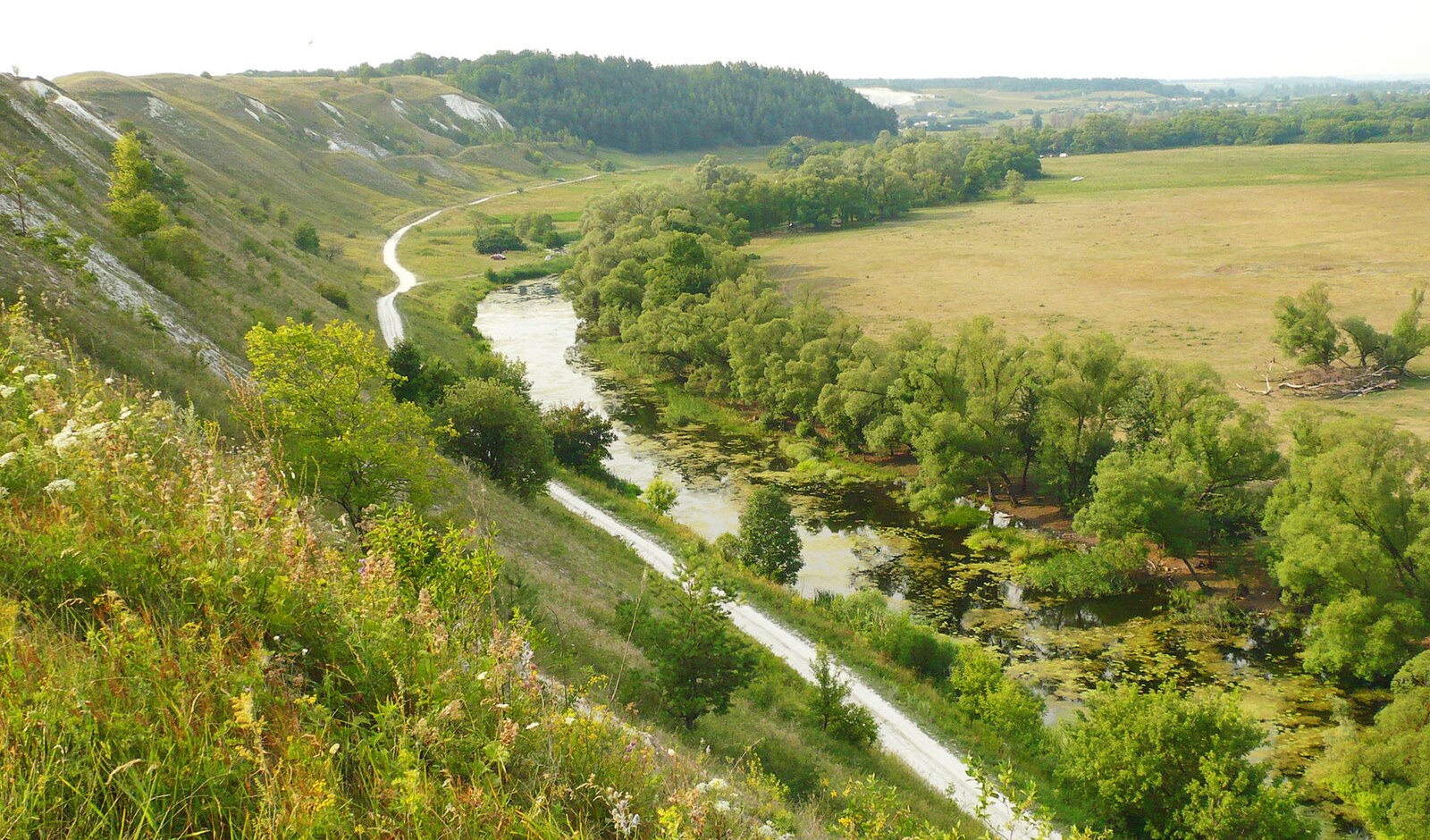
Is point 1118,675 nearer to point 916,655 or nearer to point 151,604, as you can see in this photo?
point 916,655

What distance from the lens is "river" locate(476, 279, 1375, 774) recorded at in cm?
2850

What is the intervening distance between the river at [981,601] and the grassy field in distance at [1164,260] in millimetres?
24688

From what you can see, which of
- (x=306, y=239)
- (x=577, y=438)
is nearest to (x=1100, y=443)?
(x=577, y=438)

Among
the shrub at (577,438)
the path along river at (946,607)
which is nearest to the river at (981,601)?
the path along river at (946,607)

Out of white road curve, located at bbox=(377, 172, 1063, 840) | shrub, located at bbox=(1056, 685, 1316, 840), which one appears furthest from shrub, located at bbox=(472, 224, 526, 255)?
shrub, located at bbox=(1056, 685, 1316, 840)

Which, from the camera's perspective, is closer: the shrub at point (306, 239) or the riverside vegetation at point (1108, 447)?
the riverside vegetation at point (1108, 447)

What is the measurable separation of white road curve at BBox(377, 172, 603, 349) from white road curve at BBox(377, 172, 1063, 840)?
14218 millimetres

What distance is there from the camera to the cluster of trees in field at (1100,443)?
95.5 ft

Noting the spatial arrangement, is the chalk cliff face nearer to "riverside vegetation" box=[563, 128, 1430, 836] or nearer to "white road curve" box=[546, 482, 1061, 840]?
"white road curve" box=[546, 482, 1061, 840]

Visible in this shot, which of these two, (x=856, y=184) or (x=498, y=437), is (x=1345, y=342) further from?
(x=856, y=184)

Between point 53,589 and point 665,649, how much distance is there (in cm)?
1375

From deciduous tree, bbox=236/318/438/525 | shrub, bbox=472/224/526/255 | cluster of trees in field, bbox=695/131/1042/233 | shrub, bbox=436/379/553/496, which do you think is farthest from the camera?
cluster of trees in field, bbox=695/131/1042/233

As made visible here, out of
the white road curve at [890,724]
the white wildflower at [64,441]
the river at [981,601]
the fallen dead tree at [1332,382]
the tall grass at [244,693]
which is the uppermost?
the white wildflower at [64,441]

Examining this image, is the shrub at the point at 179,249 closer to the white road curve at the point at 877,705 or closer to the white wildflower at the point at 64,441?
the white road curve at the point at 877,705
